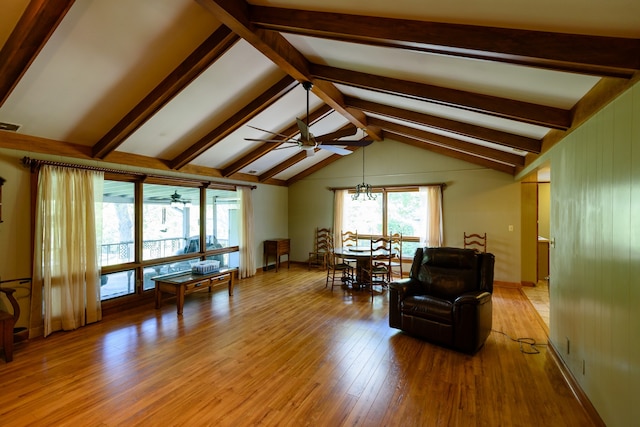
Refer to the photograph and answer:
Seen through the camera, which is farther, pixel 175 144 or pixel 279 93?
pixel 175 144

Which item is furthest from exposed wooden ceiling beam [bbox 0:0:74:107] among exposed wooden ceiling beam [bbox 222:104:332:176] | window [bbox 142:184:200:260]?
exposed wooden ceiling beam [bbox 222:104:332:176]

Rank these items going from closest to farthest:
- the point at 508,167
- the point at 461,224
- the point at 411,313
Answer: the point at 411,313, the point at 508,167, the point at 461,224

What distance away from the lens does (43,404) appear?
2404 millimetres

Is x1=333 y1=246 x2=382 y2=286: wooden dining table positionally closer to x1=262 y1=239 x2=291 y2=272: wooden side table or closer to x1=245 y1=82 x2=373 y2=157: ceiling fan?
x1=245 y1=82 x2=373 y2=157: ceiling fan

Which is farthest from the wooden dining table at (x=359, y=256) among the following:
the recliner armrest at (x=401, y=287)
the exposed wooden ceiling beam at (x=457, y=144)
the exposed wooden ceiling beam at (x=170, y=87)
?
the exposed wooden ceiling beam at (x=170, y=87)

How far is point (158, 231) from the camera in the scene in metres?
5.48

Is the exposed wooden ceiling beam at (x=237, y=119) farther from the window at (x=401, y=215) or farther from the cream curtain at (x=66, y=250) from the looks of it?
the window at (x=401, y=215)

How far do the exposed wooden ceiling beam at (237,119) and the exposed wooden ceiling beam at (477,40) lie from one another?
1.65m

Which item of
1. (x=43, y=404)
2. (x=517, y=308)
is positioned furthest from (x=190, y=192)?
(x=517, y=308)

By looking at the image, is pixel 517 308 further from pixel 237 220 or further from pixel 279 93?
pixel 237 220

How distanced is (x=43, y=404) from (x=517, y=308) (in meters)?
5.90

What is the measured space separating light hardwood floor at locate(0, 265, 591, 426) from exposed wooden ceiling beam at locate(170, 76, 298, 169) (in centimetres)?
269

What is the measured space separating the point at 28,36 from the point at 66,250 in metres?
2.69

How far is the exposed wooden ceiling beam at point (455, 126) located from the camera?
3.83 m
